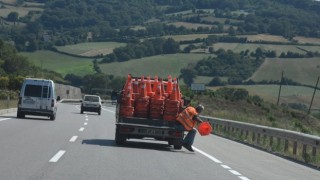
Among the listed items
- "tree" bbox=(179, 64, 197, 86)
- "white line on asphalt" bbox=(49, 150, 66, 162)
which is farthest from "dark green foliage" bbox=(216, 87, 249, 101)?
"white line on asphalt" bbox=(49, 150, 66, 162)

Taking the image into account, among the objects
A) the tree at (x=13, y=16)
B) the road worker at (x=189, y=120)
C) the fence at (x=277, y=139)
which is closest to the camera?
the road worker at (x=189, y=120)

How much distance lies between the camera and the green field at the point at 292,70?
360ft

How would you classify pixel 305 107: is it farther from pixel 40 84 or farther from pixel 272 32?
pixel 272 32

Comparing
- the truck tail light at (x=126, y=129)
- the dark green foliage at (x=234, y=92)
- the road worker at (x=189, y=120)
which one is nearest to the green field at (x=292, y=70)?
the dark green foliage at (x=234, y=92)

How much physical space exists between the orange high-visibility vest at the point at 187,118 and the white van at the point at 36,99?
14705 millimetres

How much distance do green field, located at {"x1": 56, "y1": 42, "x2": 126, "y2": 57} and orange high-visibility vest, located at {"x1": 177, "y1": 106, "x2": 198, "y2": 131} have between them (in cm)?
12329

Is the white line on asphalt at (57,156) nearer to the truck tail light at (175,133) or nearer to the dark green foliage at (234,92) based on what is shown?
the truck tail light at (175,133)

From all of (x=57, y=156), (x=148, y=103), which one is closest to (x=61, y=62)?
(x=148, y=103)

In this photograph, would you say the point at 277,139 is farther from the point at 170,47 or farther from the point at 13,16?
the point at 13,16

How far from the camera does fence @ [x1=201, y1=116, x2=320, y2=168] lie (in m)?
20.7

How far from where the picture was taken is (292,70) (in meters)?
115

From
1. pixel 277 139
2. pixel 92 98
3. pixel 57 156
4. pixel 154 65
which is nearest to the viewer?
pixel 57 156

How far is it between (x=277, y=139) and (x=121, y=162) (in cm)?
1135

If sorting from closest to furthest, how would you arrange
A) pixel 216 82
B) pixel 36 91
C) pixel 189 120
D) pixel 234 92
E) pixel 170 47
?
pixel 189 120
pixel 36 91
pixel 234 92
pixel 216 82
pixel 170 47
